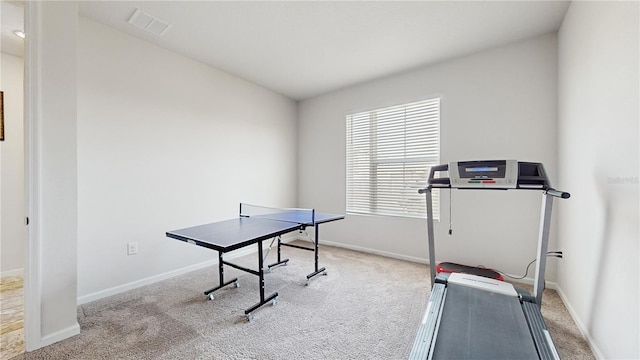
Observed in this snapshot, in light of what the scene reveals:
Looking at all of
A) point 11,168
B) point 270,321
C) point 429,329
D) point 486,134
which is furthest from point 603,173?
point 11,168

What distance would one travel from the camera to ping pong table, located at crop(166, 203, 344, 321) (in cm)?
196

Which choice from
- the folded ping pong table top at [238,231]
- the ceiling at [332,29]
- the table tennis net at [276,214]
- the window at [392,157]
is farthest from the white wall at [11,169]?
the window at [392,157]

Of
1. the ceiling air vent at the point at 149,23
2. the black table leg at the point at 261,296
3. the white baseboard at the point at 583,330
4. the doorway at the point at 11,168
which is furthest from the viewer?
the doorway at the point at 11,168

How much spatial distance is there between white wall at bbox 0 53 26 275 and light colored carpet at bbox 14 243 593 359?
158cm

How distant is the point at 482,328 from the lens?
1.49 metres

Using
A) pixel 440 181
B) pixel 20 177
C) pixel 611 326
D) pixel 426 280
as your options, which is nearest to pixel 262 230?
pixel 440 181

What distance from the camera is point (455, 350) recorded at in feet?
4.27

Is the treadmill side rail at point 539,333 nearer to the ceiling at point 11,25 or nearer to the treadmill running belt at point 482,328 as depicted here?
the treadmill running belt at point 482,328

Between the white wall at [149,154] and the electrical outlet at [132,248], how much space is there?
4cm

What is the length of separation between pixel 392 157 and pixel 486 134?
46.9 inches

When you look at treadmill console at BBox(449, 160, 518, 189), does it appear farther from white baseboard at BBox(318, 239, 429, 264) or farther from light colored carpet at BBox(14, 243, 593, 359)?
white baseboard at BBox(318, 239, 429, 264)

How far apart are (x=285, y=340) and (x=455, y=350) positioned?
113 cm

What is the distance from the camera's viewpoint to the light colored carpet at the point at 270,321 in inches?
67.9

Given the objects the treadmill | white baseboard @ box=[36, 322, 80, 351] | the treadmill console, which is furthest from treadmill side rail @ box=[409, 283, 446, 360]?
white baseboard @ box=[36, 322, 80, 351]
